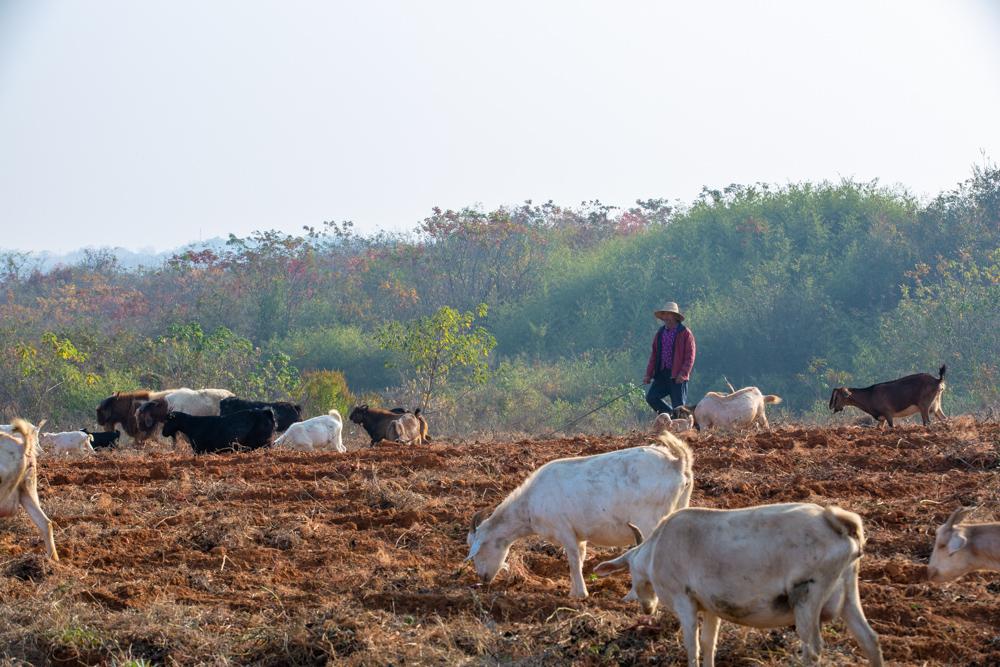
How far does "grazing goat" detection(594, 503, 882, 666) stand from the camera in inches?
227

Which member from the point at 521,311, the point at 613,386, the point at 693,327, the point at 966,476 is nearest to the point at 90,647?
the point at 966,476

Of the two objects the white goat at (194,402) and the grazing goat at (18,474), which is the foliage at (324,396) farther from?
the grazing goat at (18,474)

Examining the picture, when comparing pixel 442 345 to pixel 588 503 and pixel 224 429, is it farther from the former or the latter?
pixel 588 503

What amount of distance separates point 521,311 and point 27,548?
1046 inches

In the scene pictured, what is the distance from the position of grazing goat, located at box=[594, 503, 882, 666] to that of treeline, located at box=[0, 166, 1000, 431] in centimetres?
1760

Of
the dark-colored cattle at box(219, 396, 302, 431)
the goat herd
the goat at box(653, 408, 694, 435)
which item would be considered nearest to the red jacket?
the goat at box(653, 408, 694, 435)

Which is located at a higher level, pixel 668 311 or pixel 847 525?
pixel 847 525

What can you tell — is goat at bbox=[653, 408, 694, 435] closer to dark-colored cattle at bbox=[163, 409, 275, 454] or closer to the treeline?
dark-colored cattle at bbox=[163, 409, 275, 454]

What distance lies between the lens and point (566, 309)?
116 feet

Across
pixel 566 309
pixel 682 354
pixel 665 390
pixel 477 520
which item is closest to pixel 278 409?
pixel 665 390

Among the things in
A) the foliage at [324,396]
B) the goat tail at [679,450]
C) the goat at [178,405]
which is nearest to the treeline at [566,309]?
the foliage at [324,396]

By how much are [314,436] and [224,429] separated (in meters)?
1.42

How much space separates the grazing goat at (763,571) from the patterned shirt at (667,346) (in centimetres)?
948

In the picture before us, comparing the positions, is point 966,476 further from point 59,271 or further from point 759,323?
point 59,271
